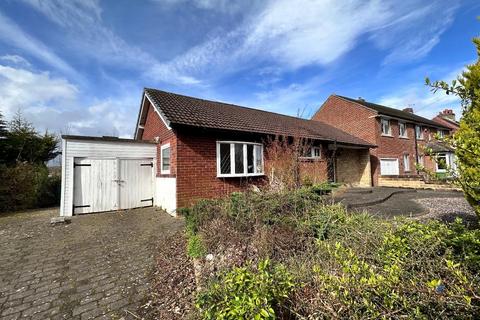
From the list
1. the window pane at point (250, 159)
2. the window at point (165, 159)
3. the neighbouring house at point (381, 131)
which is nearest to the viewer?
the window at point (165, 159)

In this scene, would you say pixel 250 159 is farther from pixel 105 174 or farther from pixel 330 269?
pixel 330 269

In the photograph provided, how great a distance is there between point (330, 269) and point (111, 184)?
9037 millimetres

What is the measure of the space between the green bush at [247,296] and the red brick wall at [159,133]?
20.8 ft

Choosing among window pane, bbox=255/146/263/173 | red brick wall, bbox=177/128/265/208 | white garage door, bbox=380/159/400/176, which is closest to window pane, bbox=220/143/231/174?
red brick wall, bbox=177/128/265/208

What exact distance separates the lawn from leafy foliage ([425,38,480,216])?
0.49 meters

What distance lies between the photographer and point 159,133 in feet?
32.9

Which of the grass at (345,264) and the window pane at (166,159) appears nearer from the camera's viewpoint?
the grass at (345,264)

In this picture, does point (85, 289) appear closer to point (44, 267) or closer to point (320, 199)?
point (44, 267)

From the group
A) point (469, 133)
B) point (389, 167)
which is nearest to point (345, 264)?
point (469, 133)

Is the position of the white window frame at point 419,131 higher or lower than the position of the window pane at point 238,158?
higher

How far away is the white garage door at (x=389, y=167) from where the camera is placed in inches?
666

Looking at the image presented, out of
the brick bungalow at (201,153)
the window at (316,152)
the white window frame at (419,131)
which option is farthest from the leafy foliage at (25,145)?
the white window frame at (419,131)

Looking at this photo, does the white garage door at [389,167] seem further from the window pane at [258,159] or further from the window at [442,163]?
the window at [442,163]

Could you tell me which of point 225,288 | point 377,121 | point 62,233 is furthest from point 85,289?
point 377,121
